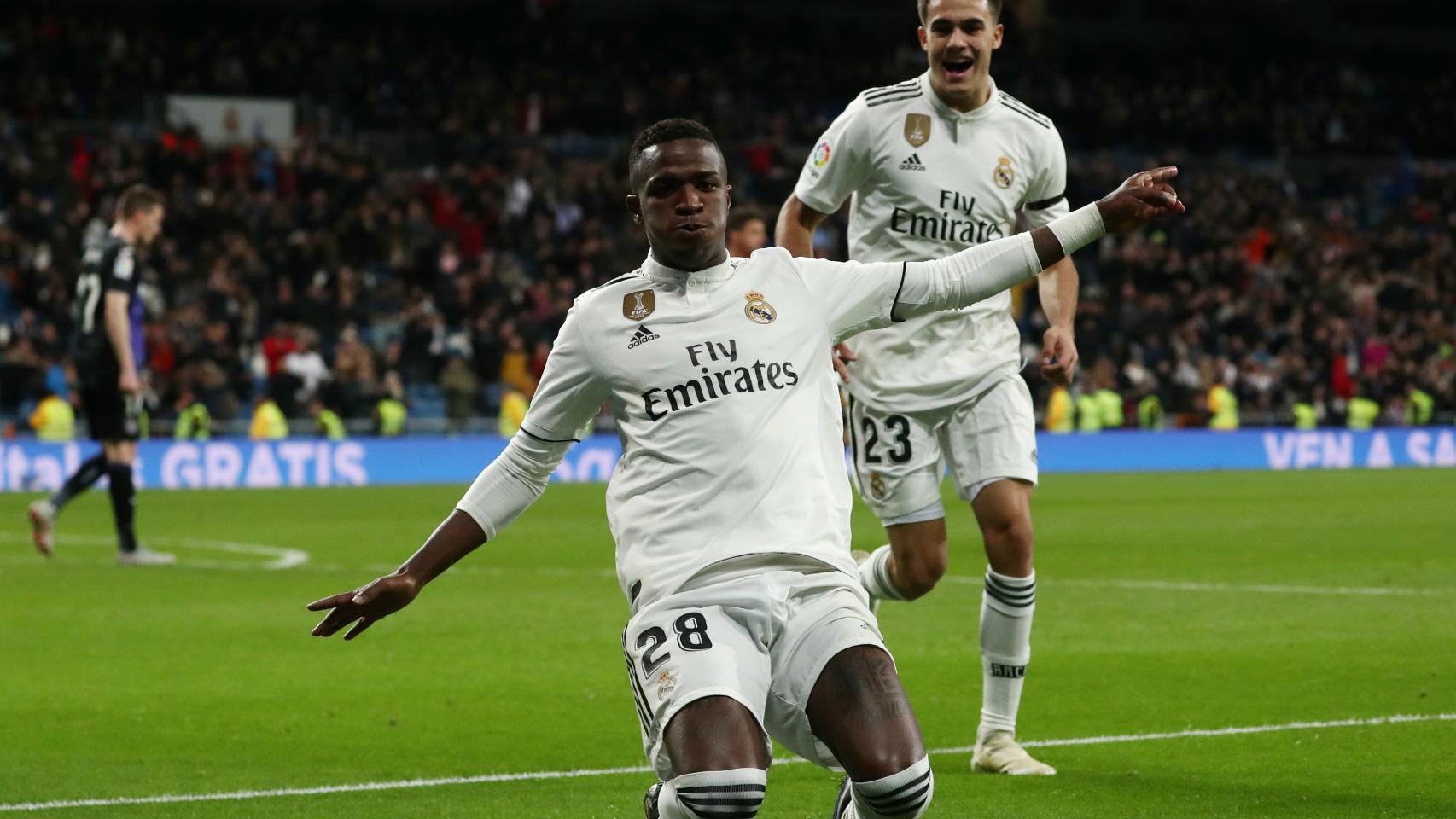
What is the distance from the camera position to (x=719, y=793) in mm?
3949

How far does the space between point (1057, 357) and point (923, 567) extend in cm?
106

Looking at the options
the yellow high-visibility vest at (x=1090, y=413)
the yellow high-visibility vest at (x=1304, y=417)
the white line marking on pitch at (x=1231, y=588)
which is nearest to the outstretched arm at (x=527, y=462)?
the white line marking on pitch at (x=1231, y=588)

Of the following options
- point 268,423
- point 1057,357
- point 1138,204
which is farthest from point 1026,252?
point 268,423

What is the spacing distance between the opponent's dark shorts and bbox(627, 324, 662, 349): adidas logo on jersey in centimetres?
937

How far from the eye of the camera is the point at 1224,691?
7.84 m

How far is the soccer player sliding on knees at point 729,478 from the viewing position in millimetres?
4145

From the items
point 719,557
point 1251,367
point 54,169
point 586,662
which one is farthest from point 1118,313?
point 719,557

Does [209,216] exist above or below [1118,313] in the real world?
above

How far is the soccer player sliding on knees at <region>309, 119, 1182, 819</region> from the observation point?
414cm

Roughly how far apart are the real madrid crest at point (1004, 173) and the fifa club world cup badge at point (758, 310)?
240 centimetres

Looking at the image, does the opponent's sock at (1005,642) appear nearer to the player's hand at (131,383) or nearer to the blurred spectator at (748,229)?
the blurred spectator at (748,229)

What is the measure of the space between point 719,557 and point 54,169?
26.6 m

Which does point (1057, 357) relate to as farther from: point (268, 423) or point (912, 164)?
point (268, 423)

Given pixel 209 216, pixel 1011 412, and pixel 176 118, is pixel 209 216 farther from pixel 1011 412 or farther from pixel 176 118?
pixel 1011 412
